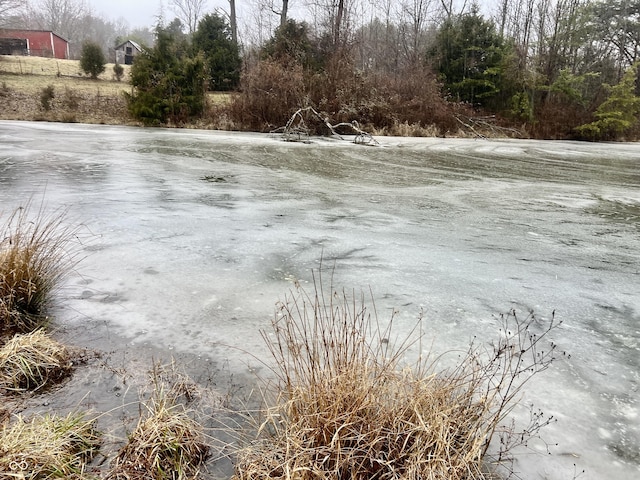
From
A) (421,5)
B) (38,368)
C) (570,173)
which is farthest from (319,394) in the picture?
(421,5)

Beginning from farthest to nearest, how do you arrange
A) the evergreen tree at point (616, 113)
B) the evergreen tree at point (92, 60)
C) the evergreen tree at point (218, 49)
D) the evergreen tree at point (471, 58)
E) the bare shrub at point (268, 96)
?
the evergreen tree at point (92, 60)
the evergreen tree at point (218, 49)
the evergreen tree at point (471, 58)
the evergreen tree at point (616, 113)
the bare shrub at point (268, 96)

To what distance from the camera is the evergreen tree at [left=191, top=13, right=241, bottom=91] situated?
24.5 meters

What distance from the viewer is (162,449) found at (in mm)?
2000

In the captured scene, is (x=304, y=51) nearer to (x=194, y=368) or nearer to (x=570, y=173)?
(x=570, y=173)

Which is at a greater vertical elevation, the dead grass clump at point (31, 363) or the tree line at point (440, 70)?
the tree line at point (440, 70)

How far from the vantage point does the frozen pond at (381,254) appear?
2773mm

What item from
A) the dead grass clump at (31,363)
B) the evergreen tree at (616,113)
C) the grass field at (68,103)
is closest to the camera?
the dead grass clump at (31,363)

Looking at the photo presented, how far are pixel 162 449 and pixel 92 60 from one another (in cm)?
2974

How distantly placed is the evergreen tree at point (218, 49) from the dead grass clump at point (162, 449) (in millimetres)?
24130

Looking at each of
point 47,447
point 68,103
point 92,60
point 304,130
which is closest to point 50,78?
point 92,60

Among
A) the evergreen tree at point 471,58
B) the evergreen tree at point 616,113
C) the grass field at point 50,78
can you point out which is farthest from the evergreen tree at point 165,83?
the evergreen tree at point 616,113

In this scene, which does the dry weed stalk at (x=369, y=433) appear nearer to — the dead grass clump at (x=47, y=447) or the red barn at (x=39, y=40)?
the dead grass clump at (x=47, y=447)

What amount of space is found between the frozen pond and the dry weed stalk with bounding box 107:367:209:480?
2.32ft

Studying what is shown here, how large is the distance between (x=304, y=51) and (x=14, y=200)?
682 inches
